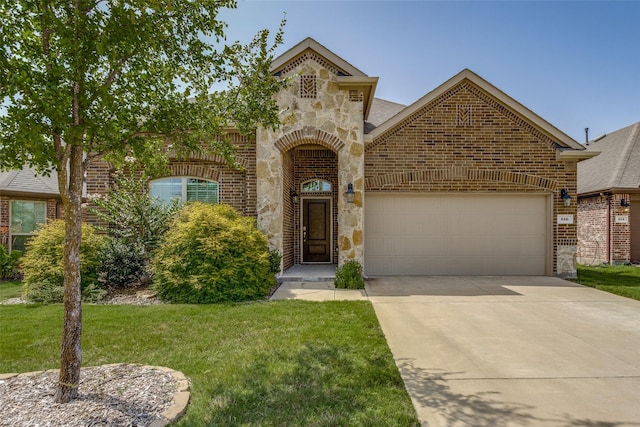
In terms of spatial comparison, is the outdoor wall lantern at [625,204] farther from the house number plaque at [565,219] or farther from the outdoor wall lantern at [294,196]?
the outdoor wall lantern at [294,196]

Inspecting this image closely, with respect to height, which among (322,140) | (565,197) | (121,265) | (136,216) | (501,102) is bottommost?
(121,265)

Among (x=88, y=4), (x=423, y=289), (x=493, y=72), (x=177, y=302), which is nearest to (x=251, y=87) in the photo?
(x=88, y=4)

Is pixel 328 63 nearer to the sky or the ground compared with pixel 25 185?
nearer to the sky

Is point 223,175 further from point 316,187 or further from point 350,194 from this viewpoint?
point 350,194

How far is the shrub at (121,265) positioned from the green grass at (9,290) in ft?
5.59

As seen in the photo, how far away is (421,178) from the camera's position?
959 centimetres

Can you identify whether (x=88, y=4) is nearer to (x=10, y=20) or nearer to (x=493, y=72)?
(x=10, y=20)

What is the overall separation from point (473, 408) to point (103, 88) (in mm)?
3789

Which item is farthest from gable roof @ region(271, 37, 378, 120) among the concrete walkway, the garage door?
the concrete walkway

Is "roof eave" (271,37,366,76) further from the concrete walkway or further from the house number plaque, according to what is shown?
the house number plaque

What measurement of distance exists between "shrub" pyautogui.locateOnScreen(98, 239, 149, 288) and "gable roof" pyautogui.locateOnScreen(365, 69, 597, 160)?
6.48 metres

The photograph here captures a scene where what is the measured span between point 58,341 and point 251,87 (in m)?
3.87

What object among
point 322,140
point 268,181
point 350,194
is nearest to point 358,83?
point 322,140

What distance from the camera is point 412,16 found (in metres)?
8.43
